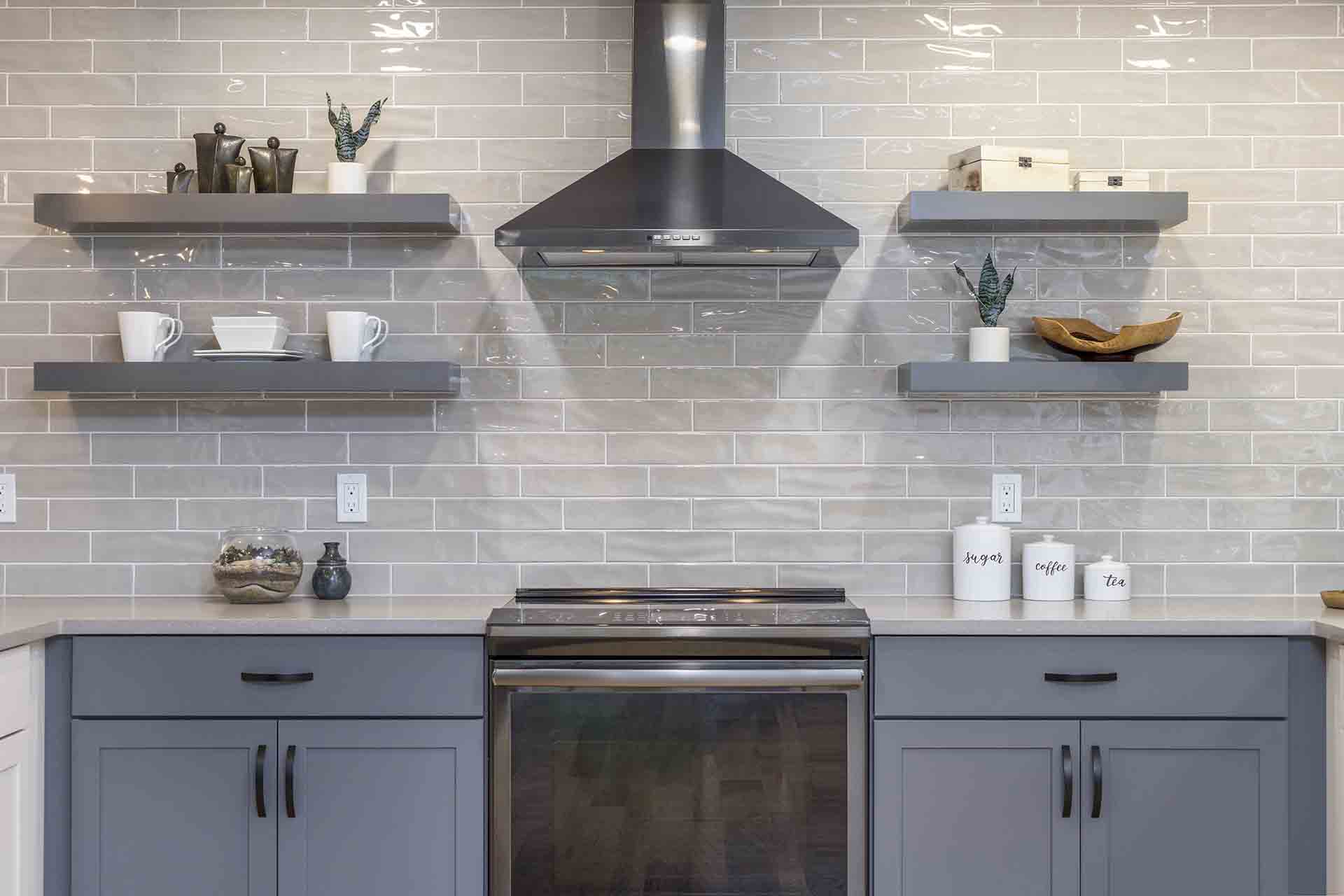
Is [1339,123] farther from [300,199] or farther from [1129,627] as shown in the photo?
[300,199]

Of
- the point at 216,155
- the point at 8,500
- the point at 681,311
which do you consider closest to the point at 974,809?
the point at 681,311

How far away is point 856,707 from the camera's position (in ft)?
7.62

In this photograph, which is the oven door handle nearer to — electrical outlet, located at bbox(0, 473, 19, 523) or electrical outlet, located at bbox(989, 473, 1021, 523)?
electrical outlet, located at bbox(989, 473, 1021, 523)

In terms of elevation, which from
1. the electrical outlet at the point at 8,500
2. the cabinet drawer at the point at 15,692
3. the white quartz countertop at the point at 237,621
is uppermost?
the electrical outlet at the point at 8,500

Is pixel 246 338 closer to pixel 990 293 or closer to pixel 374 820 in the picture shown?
pixel 374 820

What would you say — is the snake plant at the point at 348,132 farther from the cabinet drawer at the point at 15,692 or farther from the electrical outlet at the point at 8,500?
the cabinet drawer at the point at 15,692

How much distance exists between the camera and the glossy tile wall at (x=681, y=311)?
112 inches

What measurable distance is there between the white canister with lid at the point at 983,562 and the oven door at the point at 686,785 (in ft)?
1.69

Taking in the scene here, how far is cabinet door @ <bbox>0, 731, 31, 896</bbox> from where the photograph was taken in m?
2.20

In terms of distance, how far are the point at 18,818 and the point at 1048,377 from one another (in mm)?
2472

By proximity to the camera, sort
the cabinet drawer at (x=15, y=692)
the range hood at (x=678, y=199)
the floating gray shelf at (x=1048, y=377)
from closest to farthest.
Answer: the cabinet drawer at (x=15, y=692) → the range hood at (x=678, y=199) → the floating gray shelf at (x=1048, y=377)

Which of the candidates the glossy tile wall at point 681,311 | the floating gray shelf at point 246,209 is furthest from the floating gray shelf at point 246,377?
the floating gray shelf at point 246,209

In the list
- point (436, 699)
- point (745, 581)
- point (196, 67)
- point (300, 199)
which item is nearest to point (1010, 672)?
point (745, 581)

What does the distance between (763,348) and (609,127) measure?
0.71 m
